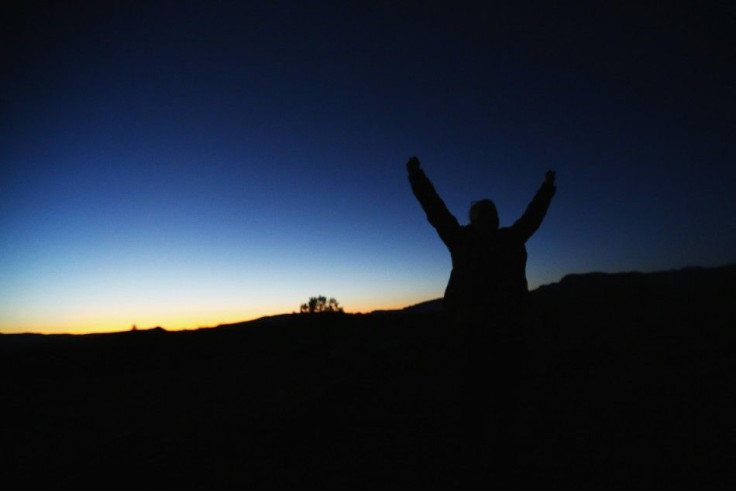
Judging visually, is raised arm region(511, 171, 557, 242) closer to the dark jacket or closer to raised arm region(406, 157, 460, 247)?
the dark jacket

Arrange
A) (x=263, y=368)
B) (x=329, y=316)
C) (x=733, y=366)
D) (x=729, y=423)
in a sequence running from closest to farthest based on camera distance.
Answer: (x=729, y=423) → (x=733, y=366) → (x=263, y=368) → (x=329, y=316)

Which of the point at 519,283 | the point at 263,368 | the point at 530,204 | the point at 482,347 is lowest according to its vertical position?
the point at 263,368

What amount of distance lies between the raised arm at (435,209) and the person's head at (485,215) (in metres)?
0.16

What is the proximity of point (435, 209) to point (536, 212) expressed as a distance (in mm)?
940

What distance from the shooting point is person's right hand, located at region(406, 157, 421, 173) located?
3070 mm

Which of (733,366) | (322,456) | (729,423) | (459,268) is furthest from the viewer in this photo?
→ (733,366)

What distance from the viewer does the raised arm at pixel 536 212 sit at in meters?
3.08

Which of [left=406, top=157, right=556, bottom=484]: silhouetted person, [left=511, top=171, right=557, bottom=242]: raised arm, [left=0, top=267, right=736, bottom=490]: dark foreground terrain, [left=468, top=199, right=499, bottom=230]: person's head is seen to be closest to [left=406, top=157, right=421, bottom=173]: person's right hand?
[left=406, top=157, right=556, bottom=484]: silhouetted person

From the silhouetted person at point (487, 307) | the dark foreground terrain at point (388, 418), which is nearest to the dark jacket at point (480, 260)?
the silhouetted person at point (487, 307)

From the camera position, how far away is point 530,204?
3258 mm

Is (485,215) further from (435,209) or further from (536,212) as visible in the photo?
(536,212)

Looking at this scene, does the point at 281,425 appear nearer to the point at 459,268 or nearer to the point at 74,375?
the point at 459,268

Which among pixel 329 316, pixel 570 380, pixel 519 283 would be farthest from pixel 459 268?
pixel 329 316

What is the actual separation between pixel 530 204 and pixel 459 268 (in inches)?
38.4
